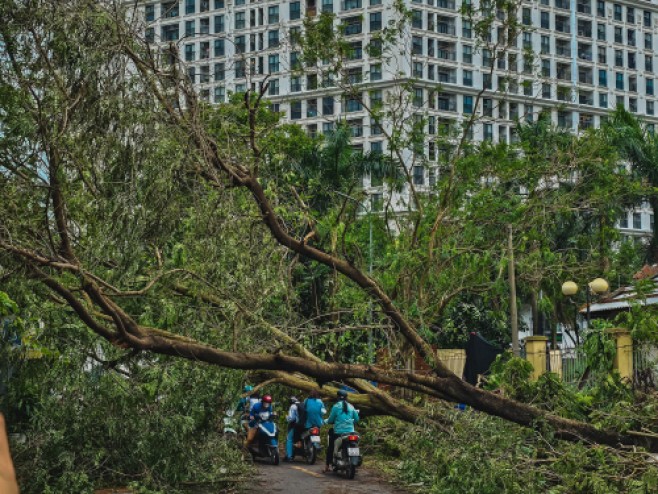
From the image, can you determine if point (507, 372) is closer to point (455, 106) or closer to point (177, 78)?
point (177, 78)

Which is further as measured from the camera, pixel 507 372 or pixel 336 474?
pixel 336 474

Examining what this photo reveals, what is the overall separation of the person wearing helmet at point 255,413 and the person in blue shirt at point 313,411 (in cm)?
74

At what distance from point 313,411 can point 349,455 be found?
2275 mm

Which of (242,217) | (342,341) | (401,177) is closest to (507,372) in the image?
(342,341)

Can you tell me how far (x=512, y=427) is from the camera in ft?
42.6

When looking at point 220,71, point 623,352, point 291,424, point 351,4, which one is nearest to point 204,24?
point 351,4

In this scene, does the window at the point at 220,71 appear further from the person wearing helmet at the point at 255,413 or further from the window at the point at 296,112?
the window at the point at 296,112

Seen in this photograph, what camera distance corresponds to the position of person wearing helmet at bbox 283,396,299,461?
19.9 meters

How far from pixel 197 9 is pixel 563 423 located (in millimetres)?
82578

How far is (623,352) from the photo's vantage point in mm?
13438

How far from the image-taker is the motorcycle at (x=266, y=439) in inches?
759

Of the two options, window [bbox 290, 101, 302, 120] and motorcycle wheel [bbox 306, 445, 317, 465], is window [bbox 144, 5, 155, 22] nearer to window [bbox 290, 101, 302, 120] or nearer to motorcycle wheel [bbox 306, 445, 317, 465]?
motorcycle wheel [bbox 306, 445, 317, 465]

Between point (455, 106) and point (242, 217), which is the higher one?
point (455, 106)

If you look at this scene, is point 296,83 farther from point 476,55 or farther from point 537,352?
point 476,55
